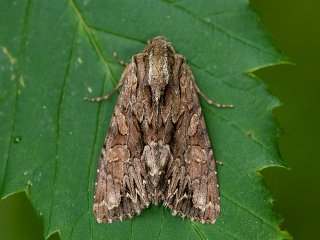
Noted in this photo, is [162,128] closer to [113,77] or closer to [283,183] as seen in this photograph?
[113,77]

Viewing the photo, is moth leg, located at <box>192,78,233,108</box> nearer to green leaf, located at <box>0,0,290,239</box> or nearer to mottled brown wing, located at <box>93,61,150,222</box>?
green leaf, located at <box>0,0,290,239</box>

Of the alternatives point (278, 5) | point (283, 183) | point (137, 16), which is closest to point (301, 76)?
point (278, 5)

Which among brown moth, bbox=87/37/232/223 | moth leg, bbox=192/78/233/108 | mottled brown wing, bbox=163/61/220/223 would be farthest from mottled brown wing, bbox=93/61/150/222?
moth leg, bbox=192/78/233/108

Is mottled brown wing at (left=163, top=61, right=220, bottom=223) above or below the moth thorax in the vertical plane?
below

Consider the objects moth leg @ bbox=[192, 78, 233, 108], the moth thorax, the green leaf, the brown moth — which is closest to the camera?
the green leaf

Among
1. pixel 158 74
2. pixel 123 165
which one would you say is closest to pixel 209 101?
pixel 158 74

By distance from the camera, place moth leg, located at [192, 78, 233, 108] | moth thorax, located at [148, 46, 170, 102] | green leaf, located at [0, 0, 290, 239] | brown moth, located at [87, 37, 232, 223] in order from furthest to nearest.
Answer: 1. moth thorax, located at [148, 46, 170, 102]
2. brown moth, located at [87, 37, 232, 223]
3. moth leg, located at [192, 78, 233, 108]
4. green leaf, located at [0, 0, 290, 239]
